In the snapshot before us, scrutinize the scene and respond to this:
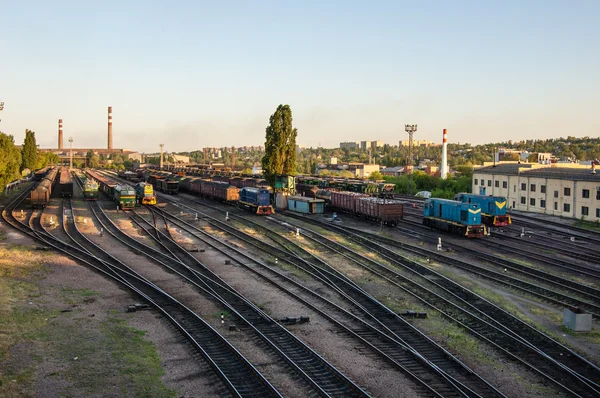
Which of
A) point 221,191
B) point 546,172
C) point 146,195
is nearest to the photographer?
point 546,172

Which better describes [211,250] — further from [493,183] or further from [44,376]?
[493,183]

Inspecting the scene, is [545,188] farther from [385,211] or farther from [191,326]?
[191,326]

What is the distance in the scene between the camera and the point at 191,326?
18.4 metres

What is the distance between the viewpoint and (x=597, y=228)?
155 feet

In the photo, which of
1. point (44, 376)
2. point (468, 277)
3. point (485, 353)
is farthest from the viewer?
point (468, 277)

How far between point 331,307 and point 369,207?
26.4 metres

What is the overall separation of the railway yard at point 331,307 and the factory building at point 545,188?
40.4ft

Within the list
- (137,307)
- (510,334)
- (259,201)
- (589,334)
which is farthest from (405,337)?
(259,201)

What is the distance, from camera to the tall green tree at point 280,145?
6053 centimetres

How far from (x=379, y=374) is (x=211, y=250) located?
68.6 ft

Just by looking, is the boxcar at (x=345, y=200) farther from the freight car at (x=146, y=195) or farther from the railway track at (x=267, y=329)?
the railway track at (x=267, y=329)

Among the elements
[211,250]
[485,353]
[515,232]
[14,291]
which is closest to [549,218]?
[515,232]

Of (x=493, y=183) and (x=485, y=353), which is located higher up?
(x=493, y=183)

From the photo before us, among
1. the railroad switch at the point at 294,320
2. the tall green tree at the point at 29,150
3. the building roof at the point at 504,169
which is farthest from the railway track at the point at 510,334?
the tall green tree at the point at 29,150
